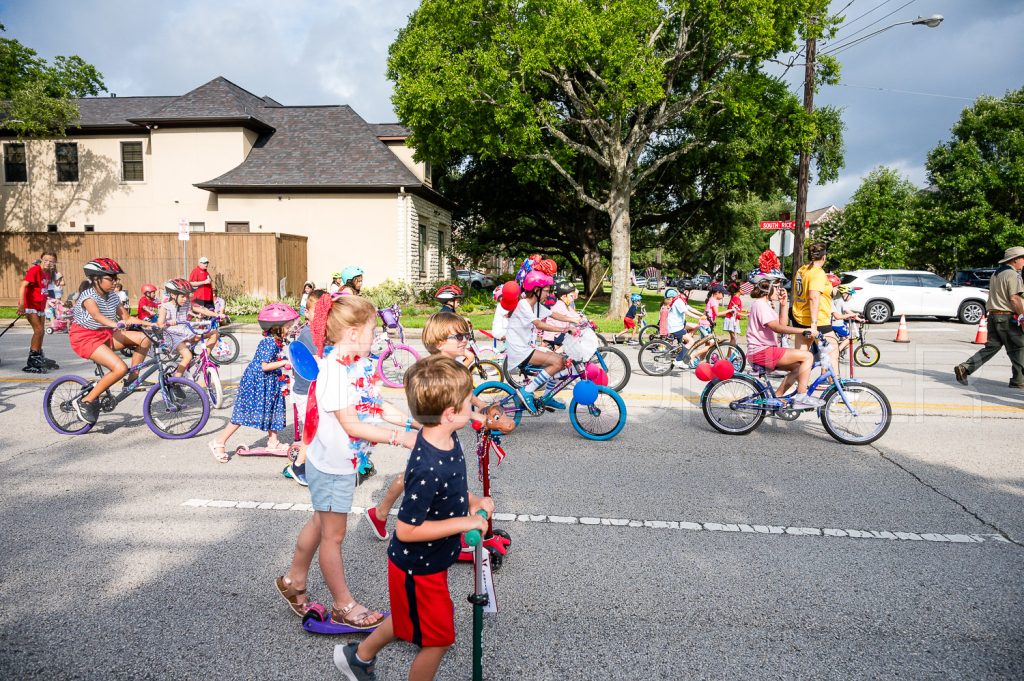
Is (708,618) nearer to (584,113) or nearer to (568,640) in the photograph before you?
(568,640)

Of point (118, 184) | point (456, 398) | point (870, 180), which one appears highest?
point (870, 180)

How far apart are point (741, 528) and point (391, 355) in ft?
23.4

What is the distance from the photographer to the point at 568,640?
126 inches

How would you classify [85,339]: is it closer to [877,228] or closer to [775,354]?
[775,354]

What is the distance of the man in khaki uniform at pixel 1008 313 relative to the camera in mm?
9328

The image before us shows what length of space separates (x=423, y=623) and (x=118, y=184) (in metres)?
30.8

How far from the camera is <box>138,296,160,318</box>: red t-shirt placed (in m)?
9.62

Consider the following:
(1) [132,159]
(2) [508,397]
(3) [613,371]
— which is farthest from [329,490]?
(1) [132,159]

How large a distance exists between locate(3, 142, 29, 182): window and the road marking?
103 ft

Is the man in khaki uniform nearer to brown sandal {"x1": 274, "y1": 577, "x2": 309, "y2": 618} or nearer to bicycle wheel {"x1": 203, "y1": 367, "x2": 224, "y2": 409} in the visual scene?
brown sandal {"x1": 274, "y1": 577, "x2": 309, "y2": 618}

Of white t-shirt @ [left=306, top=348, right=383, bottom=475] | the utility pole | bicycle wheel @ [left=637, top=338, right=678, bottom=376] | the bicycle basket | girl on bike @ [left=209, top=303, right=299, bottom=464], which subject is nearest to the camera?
white t-shirt @ [left=306, top=348, right=383, bottom=475]

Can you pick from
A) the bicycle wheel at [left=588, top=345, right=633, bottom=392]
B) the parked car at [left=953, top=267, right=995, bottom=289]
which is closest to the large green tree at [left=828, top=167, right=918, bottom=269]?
the parked car at [left=953, top=267, right=995, bottom=289]

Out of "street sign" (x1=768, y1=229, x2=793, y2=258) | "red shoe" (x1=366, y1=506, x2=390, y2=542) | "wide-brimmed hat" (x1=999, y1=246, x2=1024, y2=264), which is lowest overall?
"red shoe" (x1=366, y1=506, x2=390, y2=542)

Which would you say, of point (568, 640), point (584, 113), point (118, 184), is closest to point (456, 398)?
point (568, 640)
